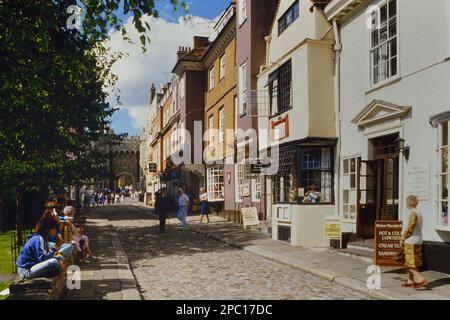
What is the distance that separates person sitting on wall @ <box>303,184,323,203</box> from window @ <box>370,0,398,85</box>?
4037mm

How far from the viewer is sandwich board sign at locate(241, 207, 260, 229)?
2123cm

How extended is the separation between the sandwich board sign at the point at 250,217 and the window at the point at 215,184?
26.6 ft

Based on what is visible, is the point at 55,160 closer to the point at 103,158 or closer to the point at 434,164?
the point at 103,158

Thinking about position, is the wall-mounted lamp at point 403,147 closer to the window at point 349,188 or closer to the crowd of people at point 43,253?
the window at point 349,188

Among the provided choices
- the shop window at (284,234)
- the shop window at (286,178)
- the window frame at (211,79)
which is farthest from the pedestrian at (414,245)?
the window frame at (211,79)

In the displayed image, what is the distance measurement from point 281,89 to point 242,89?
247 inches

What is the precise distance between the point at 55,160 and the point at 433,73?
12910mm

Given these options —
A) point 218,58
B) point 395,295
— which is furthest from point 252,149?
point 395,295

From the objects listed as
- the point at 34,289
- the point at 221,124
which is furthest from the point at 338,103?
the point at 221,124

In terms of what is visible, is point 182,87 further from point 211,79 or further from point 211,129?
point 211,129

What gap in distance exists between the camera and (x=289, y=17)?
18547 millimetres

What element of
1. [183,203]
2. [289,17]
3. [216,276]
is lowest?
[216,276]

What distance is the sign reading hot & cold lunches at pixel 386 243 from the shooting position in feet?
34.8

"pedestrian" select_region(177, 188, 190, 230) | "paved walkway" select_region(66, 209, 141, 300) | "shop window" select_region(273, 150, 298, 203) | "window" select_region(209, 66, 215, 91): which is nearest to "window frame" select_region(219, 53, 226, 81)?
"window" select_region(209, 66, 215, 91)
